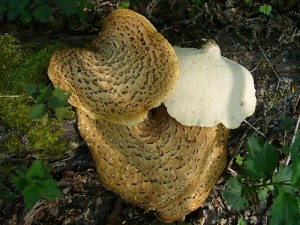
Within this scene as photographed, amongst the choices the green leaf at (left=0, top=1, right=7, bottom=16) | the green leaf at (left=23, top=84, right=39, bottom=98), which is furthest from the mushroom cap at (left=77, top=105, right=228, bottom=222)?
the green leaf at (left=0, top=1, right=7, bottom=16)

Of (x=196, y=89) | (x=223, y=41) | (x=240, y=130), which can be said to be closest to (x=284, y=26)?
(x=223, y=41)

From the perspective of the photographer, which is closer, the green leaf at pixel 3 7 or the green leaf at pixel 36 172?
the green leaf at pixel 36 172

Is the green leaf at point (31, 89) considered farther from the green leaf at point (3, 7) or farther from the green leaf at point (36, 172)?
the green leaf at point (3, 7)

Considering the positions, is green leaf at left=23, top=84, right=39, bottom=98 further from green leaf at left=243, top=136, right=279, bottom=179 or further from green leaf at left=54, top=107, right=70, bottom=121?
green leaf at left=243, top=136, right=279, bottom=179

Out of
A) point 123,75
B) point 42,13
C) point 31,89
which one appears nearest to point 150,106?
point 123,75

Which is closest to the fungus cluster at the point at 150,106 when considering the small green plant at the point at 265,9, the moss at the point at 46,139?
the moss at the point at 46,139

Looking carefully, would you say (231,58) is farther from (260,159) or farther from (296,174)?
(296,174)

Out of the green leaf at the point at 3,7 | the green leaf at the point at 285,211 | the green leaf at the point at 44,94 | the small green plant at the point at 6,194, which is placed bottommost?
the small green plant at the point at 6,194
